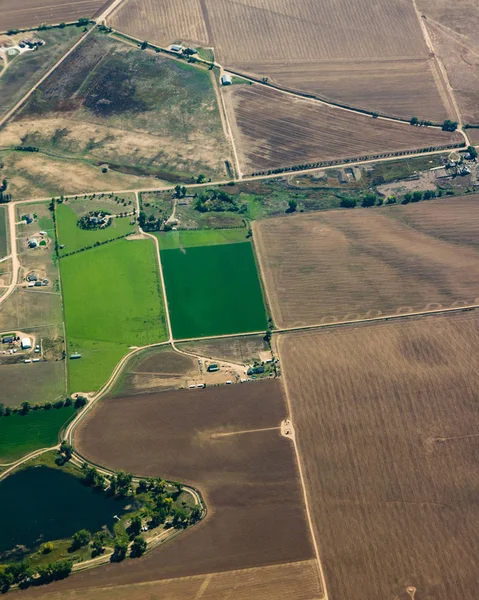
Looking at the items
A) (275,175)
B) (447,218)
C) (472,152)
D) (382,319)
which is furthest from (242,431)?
(472,152)

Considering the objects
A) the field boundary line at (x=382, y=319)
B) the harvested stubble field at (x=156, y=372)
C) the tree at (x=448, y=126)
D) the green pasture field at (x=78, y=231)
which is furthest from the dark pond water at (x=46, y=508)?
the tree at (x=448, y=126)

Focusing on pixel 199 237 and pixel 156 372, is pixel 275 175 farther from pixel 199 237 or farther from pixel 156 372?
pixel 156 372

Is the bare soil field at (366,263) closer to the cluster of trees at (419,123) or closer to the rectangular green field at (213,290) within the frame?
the rectangular green field at (213,290)

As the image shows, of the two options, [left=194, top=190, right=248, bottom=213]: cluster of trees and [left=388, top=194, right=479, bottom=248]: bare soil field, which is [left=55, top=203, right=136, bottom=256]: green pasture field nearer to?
[left=194, top=190, right=248, bottom=213]: cluster of trees

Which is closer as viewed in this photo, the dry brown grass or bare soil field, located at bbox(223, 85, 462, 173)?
the dry brown grass

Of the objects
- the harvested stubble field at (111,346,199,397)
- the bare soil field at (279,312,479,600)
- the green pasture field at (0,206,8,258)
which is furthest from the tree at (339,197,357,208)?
the green pasture field at (0,206,8,258)

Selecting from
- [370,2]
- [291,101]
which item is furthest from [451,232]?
[370,2]
